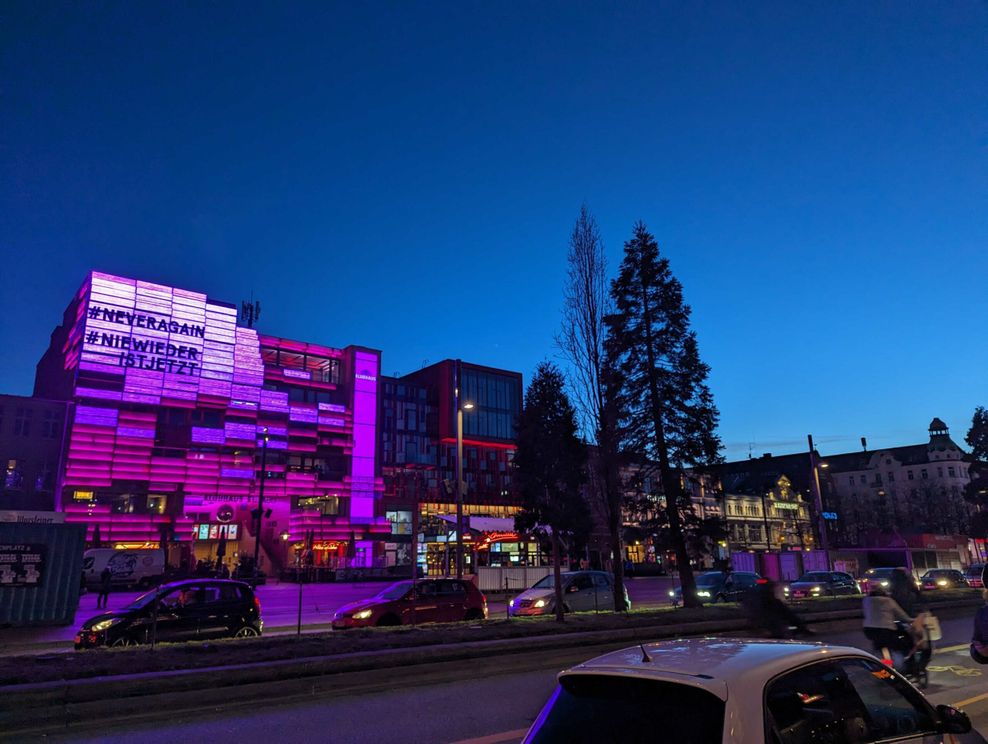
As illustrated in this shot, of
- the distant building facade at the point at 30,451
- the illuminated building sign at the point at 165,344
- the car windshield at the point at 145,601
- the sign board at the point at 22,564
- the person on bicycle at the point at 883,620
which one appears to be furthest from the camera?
the illuminated building sign at the point at 165,344

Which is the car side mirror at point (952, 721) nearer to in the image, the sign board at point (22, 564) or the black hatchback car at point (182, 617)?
the black hatchback car at point (182, 617)

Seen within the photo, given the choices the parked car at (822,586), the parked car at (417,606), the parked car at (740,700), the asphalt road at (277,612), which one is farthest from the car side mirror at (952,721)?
the parked car at (822,586)

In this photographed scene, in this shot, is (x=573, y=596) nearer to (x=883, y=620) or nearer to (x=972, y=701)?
(x=883, y=620)

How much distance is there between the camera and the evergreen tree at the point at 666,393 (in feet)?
83.0

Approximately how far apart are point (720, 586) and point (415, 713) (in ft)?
81.1

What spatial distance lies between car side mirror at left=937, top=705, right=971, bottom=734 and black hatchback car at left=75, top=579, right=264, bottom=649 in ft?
46.9

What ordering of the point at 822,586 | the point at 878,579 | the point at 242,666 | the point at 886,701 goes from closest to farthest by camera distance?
the point at 886,701 < the point at 242,666 < the point at 878,579 < the point at 822,586

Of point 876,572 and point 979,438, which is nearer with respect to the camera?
point 876,572

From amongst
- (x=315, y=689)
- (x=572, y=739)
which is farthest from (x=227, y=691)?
(x=572, y=739)

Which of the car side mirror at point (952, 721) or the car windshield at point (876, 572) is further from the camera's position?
the car windshield at point (876, 572)

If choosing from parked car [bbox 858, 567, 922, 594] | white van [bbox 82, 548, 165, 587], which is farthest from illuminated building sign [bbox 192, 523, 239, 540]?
parked car [bbox 858, 567, 922, 594]

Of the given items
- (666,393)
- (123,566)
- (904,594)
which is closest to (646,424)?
(666,393)

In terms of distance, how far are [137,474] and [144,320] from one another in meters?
15.6

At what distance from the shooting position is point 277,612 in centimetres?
2620
